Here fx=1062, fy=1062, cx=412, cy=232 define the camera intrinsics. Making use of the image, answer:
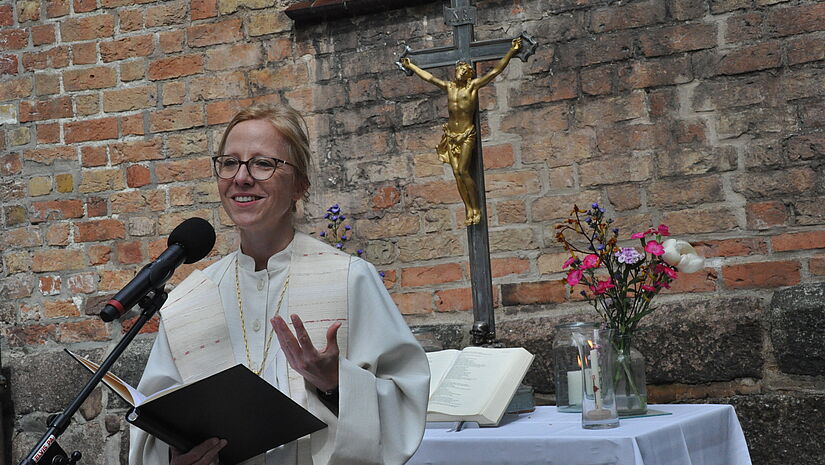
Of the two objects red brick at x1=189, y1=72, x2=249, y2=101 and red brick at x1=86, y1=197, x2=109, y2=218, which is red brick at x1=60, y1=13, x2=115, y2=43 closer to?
red brick at x1=189, y1=72, x2=249, y2=101

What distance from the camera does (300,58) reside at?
4664 mm

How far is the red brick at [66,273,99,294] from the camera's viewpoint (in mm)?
4871

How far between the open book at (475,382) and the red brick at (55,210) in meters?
2.33

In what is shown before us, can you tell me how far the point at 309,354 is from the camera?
2.18m

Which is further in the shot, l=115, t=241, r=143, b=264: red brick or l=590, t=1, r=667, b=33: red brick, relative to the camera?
l=115, t=241, r=143, b=264: red brick

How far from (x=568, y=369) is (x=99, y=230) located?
2.60m

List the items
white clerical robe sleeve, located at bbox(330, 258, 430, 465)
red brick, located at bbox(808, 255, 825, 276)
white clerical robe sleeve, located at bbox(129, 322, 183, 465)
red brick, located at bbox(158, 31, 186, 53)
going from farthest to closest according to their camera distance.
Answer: red brick, located at bbox(158, 31, 186, 53) → red brick, located at bbox(808, 255, 825, 276) → white clerical robe sleeve, located at bbox(129, 322, 183, 465) → white clerical robe sleeve, located at bbox(330, 258, 430, 465)

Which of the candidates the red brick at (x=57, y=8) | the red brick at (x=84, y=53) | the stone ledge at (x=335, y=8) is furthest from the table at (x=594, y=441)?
the red brick at (x=57, y=8)

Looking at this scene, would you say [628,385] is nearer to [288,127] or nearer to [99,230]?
[288,127]

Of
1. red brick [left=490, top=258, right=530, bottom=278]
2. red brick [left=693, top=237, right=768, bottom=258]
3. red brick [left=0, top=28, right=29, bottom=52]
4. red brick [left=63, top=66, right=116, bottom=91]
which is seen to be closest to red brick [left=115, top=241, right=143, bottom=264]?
red brick [left=63, top=66, right=116, bottom=91]

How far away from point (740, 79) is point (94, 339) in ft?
9.88

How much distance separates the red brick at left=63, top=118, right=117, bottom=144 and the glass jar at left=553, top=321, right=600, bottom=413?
103 inches

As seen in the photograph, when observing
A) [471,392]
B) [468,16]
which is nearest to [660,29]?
[468,16]

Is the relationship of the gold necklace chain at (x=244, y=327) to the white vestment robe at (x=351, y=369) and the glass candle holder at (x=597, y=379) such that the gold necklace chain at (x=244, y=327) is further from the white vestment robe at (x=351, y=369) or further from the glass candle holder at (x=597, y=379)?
the glass candle holder at (x=597, y=379)
